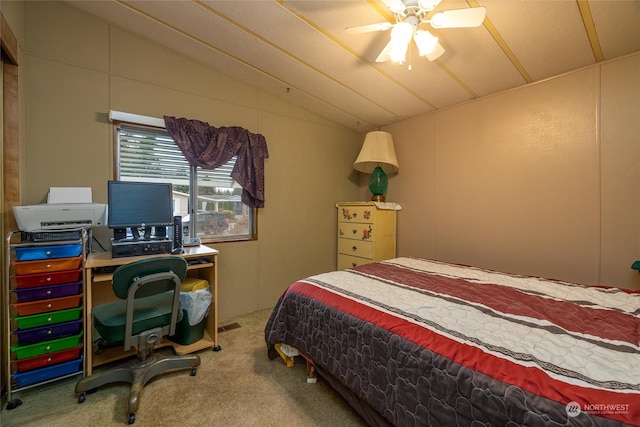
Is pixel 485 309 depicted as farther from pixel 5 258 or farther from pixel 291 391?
pixel 5 258

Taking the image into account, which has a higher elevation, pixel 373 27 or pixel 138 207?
pixel 373 27

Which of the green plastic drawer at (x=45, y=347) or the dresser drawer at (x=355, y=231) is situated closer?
the green plastic drawer at (x=45, y=347)

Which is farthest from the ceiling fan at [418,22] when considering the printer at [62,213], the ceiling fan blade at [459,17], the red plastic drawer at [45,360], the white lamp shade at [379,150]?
the red plastic drawer at [45,360]

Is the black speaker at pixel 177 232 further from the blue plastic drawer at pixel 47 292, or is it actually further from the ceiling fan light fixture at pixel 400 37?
the ceiling fan light fixture at pixel 400 37

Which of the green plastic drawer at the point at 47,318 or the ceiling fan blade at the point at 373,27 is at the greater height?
the ceiling fan blade at the point at 373,27

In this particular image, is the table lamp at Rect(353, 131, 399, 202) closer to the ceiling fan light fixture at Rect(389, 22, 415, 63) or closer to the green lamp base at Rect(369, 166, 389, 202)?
the green lamp base at Rect(369, 166, 389, 202)

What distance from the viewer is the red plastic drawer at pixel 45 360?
5.31 feet

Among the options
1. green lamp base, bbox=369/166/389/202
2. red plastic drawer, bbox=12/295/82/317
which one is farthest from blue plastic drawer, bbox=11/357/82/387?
green lamp base, bbox=369/166/389/202

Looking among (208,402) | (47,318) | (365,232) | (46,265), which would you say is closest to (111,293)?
(47,318)

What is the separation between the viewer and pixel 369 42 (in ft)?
6.77

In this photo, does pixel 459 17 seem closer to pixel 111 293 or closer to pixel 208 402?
pixel 208 402

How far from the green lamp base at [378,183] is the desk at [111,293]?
213cm

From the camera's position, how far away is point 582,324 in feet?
4.05

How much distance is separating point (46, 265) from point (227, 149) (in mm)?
1667
